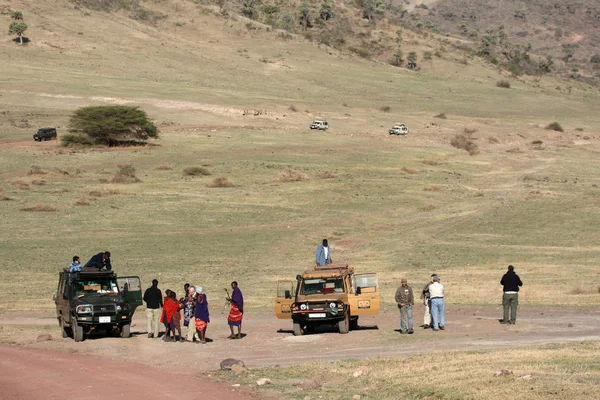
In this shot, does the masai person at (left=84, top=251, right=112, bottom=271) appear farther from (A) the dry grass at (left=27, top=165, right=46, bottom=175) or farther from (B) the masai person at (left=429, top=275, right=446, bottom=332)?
(A) the dry grass at (left=27, top=165, right=46, bottom=175)

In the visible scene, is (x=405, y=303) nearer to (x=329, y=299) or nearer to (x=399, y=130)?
(x=329, y=299)

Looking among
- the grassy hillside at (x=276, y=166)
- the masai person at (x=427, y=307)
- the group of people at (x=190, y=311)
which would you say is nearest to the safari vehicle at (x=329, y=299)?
the group of people at (x=190, y=311)

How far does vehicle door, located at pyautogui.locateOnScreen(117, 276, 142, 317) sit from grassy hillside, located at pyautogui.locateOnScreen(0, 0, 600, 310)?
6.63 m

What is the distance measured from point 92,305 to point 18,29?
114316 millimetres

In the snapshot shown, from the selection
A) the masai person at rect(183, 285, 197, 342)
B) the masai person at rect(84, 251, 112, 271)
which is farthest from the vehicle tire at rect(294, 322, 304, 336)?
the masai person at rect(84, 251, 112, 271)

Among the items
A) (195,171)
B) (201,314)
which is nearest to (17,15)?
(195,171)

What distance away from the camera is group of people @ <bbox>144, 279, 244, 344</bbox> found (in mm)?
27578

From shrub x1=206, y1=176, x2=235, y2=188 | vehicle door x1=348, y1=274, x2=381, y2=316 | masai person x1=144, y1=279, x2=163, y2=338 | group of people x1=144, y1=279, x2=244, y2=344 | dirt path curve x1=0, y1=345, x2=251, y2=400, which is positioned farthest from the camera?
shrub x1=206, y1=176, x2=235, y2=188

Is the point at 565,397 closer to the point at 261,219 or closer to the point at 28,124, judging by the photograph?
the point at 261,219

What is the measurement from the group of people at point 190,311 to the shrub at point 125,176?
41.7 metres

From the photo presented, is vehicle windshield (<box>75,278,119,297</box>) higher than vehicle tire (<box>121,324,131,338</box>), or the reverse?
vehicle windshield (<box>75,278,119,297</box>)

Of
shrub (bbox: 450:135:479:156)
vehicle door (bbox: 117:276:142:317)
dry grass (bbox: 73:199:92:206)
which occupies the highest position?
shrub (bbox: 450:135:479:156)

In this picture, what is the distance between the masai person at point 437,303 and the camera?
1112 inches

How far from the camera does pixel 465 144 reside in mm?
100250
